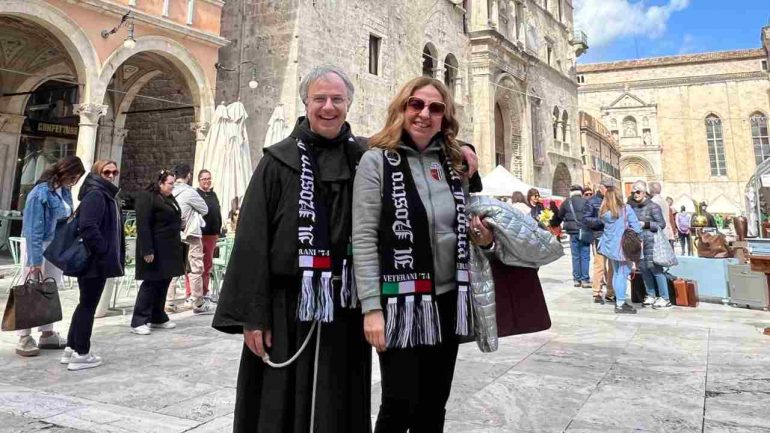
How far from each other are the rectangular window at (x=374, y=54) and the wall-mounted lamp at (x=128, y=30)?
23.8 feet

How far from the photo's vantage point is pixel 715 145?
4991cm

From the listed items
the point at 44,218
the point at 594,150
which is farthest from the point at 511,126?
the point at 44,218

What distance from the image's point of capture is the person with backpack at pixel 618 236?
21.3ft

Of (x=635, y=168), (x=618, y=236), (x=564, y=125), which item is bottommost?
(x=618, y=236)

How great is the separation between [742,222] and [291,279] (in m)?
10.6

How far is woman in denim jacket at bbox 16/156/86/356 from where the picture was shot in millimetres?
4207

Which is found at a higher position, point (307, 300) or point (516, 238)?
point (516, 238)

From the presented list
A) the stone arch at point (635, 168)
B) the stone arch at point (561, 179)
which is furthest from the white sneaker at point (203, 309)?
the stone arch at point (635, 168)

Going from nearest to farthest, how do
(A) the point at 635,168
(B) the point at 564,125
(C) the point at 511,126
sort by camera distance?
(C) the point at 511,126
(B) the point at 564,125
(A) the point at 635,168

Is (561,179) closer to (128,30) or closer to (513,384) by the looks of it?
(128,30)

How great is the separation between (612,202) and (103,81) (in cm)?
999

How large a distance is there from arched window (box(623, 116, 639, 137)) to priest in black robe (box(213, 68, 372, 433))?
5659cm

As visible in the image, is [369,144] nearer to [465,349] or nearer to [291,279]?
[291,279]

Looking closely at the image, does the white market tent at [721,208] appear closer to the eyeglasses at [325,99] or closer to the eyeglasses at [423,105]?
the eyeglasses at [423,105]
